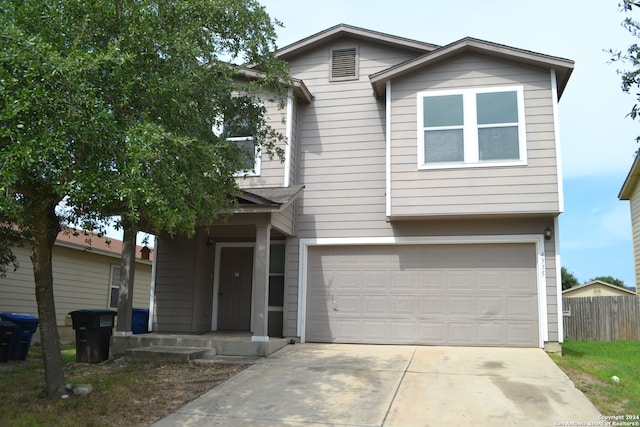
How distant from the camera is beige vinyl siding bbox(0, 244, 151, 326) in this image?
1371 centimetres

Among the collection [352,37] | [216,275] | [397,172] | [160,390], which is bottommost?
[160,390]

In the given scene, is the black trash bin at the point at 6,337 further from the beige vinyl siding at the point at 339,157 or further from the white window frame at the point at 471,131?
the white window frame at the point at 471,131

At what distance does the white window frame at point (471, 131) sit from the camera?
1022 centimetres

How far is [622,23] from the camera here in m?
5.38

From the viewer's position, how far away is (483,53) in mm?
10703

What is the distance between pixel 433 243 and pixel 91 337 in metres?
6.79

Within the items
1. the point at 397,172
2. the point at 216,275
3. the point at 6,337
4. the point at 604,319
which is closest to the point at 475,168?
the point at 397,172

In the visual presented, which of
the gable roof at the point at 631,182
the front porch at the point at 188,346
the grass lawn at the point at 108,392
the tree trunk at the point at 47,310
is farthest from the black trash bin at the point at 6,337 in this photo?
the gable roof at the point at 631,182

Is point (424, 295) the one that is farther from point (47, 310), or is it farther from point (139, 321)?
point (47, 310)

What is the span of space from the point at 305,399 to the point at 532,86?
7326 millimetres

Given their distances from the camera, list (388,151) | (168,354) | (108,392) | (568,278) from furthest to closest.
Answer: (568,278) < (388,151) < (168,354) < (108,392)

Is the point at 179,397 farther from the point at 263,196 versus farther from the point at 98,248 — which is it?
the point at 98,248

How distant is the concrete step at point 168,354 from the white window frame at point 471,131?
5.40 metres

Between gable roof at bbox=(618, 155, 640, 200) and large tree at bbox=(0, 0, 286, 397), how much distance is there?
42.7 ft
